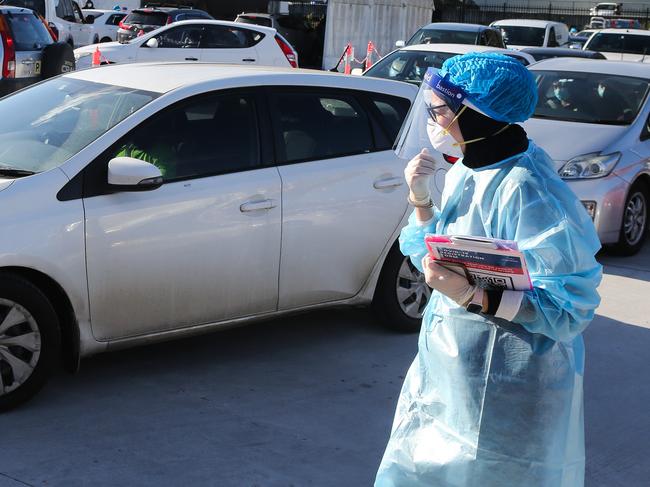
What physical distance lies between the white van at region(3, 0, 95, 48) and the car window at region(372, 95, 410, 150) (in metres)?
16.4

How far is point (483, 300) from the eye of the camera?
2.37m

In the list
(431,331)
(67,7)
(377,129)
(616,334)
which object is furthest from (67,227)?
(67,7)

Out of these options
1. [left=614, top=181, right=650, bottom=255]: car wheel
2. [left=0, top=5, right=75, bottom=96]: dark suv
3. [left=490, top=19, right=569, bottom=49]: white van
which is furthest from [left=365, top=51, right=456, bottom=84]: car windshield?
[left=490, top=19, right=569, bottom=49]: white van

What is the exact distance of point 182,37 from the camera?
19.6m

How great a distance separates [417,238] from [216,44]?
17.4 meters

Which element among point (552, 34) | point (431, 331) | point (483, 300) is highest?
point (483, 300)

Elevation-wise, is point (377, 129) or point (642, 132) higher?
point (377, 129)

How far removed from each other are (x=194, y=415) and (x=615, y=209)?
508 cm

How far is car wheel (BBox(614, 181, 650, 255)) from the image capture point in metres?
8.88

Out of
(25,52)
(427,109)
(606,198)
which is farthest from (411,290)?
(25,52)

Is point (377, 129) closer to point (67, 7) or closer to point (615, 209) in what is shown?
point (615, 209)

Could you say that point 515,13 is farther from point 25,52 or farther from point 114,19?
point 25,52

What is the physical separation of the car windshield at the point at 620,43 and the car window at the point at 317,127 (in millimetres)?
17509

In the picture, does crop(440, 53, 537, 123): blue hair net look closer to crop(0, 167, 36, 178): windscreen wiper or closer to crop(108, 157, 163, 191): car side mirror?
crop(108, 157, 163, 191): car side mirror
